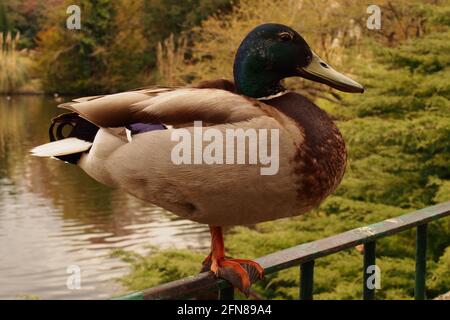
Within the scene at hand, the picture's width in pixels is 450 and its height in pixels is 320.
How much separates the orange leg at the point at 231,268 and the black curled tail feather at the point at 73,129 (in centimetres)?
30

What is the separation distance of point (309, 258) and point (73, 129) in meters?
0.56

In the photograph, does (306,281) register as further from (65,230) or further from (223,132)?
(65,230)

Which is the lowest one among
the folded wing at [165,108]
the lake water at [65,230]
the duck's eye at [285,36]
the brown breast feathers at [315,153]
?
the lake water at [65,230]

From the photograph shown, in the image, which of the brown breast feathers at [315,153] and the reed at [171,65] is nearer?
the brown breast feathers at [315,153]

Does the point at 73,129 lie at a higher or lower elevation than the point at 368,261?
higher

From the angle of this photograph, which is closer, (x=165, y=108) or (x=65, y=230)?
(x=165, y=108)

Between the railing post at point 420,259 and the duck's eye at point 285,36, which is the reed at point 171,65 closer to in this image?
the railing post at point 420,259

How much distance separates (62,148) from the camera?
128 centimetres

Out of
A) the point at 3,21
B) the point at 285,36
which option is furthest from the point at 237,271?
the point at 3,21

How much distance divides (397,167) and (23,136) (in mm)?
21314

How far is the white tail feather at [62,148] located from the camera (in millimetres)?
1251

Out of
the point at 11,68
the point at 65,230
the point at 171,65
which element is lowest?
the point at 65,230

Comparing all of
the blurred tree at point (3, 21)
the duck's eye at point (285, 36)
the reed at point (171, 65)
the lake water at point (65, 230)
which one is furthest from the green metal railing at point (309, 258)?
the blurred tree at point (3, 21)

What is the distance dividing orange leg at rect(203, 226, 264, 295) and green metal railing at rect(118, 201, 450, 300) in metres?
0.02
